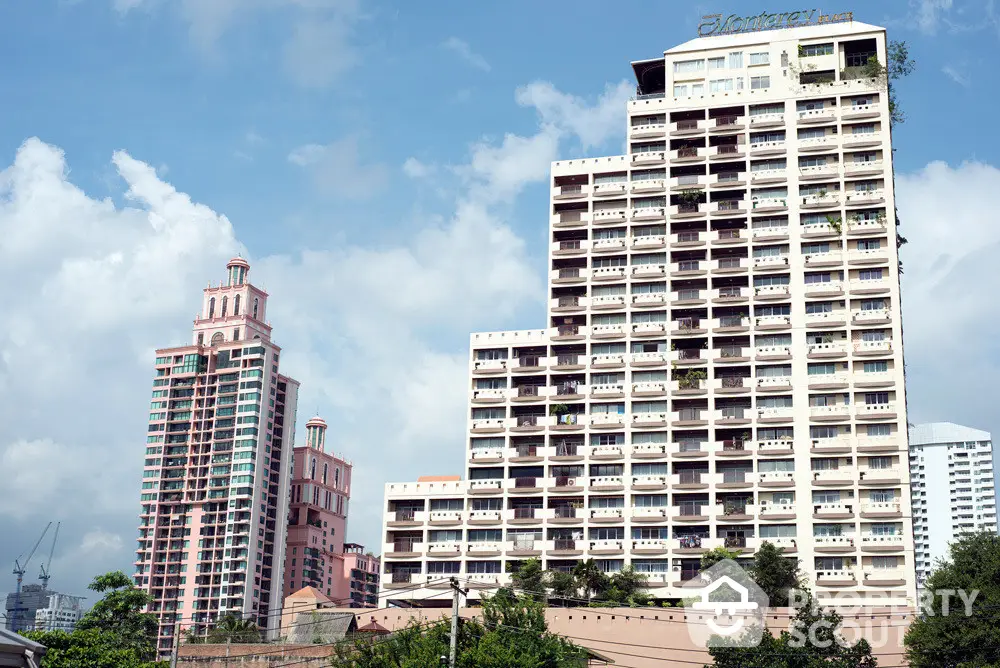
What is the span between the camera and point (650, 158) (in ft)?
427

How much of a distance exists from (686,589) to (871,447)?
23698 mm

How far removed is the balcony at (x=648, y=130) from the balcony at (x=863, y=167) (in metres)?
20.5

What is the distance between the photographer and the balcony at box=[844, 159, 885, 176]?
4899 inches

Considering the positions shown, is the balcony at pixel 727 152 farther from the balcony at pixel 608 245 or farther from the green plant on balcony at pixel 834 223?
the balcony at pixel 608 245

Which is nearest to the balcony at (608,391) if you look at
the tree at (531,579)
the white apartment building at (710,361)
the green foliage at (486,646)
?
the white apartment building at (710,361)

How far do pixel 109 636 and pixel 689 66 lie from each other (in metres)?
87.5

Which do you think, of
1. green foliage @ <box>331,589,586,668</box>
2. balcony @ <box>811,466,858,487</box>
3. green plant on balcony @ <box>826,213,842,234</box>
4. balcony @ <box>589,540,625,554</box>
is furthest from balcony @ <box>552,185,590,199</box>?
green foliage @ <box>331,589,586,668</box>

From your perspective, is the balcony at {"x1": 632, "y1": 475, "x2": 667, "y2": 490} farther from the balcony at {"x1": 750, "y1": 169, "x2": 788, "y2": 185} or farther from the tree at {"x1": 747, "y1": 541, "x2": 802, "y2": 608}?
the balcony at {"x1": 750, "y1": 169, "x2": 788, "y2": 185}

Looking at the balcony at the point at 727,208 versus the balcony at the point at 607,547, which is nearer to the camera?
the balcony at the point at 607,547

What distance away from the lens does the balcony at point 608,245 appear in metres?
128

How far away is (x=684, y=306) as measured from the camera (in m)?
125

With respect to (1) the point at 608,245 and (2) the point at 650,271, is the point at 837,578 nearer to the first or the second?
(2) the point at 650,271

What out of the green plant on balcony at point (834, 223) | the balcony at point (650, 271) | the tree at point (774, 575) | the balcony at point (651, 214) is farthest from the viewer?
the balcony at point (651, 214)

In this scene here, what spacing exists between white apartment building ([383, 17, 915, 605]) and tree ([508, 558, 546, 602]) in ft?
19.2
